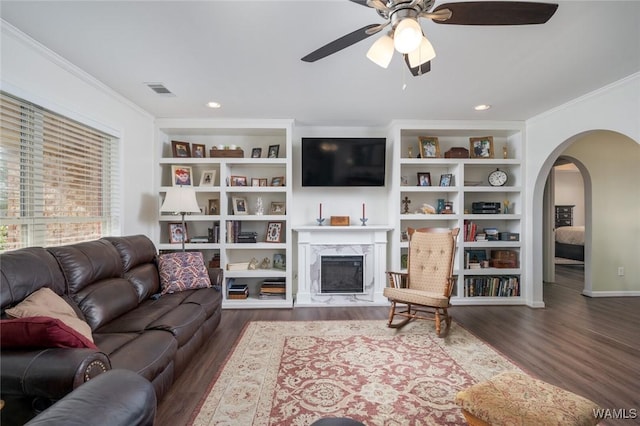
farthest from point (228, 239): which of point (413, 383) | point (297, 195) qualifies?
point (413, 383)

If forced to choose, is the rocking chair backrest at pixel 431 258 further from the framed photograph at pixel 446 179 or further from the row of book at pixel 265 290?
the row of book at pixel 265 290

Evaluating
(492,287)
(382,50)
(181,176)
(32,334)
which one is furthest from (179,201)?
(492,287)

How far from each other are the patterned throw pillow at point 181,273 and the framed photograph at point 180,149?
5.28 feet

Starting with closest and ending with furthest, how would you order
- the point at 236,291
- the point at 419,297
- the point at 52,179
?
1. the point at 52,179
2. the point at 419,297
3. the point at 236,291

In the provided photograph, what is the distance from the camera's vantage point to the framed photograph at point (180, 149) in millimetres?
4035

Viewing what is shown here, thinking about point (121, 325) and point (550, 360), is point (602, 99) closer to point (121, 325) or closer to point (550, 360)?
point (550, 360)

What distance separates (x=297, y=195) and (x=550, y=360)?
3332mm

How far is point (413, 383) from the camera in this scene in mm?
2139

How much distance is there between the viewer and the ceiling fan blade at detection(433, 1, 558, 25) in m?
1.38

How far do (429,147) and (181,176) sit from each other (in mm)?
3442

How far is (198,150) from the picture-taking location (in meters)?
4.09

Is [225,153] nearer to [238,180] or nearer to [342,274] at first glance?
[238,180]

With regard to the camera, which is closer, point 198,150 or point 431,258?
point 431,258

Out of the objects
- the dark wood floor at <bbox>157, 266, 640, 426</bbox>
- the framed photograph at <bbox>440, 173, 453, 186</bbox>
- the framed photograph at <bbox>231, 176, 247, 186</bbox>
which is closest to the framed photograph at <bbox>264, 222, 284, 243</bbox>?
the framed photograph at <bbox>231, 176, 247, 186</bbox>
